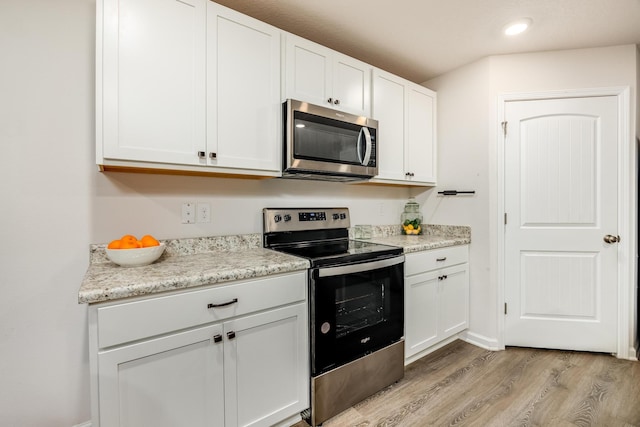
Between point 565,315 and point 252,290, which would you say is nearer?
point 252,290

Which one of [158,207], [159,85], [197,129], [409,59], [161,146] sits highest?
[409,59]

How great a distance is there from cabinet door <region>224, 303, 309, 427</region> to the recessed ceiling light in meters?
2.22

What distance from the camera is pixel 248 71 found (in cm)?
167

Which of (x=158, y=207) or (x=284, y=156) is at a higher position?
(x=284, y=156)

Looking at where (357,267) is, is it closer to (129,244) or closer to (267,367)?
(267,367)

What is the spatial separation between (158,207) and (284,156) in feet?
2.52

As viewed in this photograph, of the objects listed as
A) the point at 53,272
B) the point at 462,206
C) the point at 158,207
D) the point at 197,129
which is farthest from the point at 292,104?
the point at 462,206

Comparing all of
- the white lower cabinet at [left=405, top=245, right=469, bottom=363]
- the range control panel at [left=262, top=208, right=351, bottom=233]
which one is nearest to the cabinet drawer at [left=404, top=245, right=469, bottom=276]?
the white lower cabinet at [left=405, top=245, right=469, bottom=363]

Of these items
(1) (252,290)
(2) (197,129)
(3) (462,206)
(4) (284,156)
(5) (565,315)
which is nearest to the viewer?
(1) (252,290)

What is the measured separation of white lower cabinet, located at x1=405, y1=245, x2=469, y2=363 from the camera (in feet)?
6.94

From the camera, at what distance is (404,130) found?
2.47 metres

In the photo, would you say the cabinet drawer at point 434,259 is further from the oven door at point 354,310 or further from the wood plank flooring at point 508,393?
the wood plank flooring at point 508,393

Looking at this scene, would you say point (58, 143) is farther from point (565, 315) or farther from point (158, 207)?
point (565, 315)

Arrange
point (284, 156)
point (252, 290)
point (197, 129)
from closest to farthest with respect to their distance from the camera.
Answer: point (252, 290) < point (197, 129) < point (284, 156)
